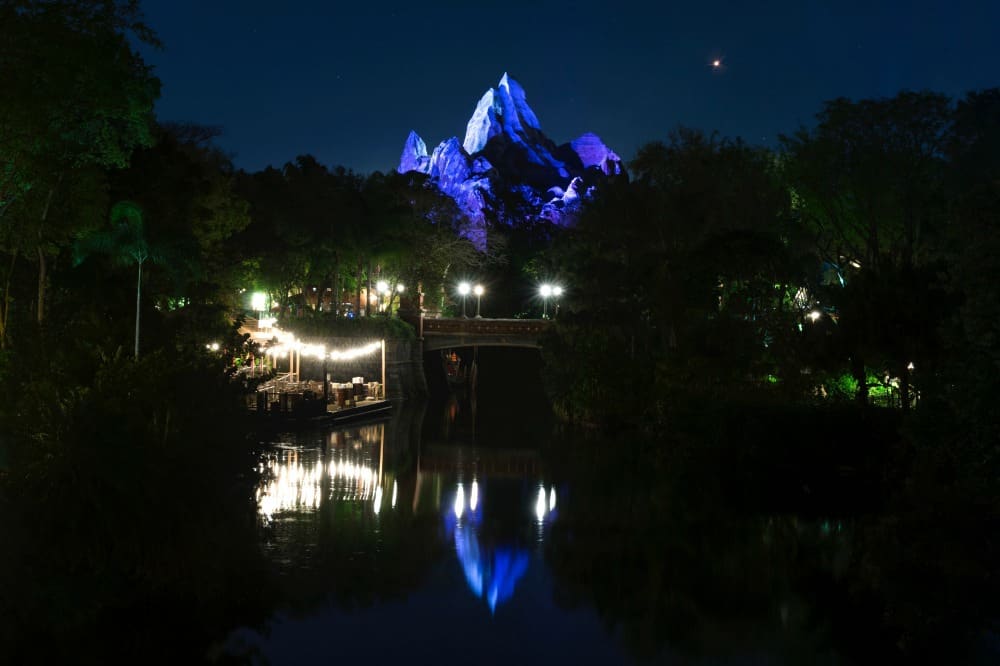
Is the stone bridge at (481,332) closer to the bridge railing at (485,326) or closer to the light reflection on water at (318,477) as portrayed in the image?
the bridge railing at (485,326)

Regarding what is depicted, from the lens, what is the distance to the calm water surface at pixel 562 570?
15.0 m

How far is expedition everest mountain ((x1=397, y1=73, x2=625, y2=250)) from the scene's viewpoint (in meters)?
134

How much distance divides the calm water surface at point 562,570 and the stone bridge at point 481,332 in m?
35.1

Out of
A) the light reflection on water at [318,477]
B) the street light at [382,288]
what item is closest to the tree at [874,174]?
the light reflection on water at [318,477]

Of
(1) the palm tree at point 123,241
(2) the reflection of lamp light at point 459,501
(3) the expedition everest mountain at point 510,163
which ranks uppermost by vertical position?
(3) the expedition everest mountain at point 510,163

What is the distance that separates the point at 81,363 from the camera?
22672 millimetres

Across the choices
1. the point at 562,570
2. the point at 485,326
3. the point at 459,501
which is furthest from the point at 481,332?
the point at 562,570

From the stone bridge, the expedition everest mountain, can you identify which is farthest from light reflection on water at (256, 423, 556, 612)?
the expedition everest mountain

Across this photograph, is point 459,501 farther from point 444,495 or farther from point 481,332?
point 481,332

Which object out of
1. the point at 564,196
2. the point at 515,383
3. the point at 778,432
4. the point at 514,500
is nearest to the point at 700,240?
the point at 778,432

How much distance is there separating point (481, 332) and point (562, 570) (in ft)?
163

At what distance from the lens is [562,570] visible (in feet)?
63.1

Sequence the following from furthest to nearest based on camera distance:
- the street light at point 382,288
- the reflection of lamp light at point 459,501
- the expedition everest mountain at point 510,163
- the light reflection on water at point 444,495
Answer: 1. the expedition everest mountain at point 510,163
2. the street light at point 382,288
3. the reflection of lamp light at point 459,501
4. the light reflection on water at point 444,495

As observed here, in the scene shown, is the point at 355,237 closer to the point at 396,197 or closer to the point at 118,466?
the point at 396,197
